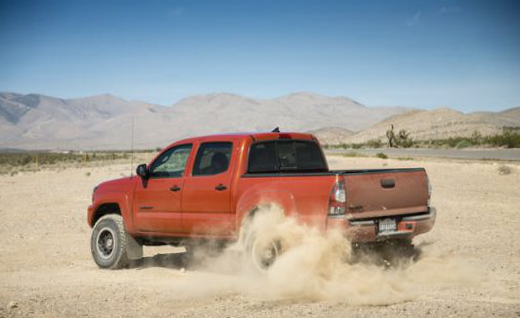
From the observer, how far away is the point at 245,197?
25.1ft

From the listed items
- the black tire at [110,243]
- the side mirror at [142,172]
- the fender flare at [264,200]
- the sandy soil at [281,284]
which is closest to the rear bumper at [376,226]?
the sandy soil at [281,284]

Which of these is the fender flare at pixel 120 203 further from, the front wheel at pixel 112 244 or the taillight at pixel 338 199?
the taillight at pixel 338 199

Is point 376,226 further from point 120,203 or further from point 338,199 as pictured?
point 120,203

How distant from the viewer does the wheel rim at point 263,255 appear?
24.5 feet

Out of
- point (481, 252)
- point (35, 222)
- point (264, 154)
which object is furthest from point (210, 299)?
point (35, 222)

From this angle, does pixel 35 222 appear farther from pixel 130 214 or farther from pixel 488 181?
pixel 488 181

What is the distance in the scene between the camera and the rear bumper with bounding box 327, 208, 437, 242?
6961mm

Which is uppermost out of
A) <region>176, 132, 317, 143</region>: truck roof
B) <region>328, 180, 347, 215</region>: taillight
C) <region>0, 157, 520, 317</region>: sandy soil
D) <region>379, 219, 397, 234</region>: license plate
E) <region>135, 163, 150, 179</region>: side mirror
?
<region>176, 132, 317, 143</region>: truck roof

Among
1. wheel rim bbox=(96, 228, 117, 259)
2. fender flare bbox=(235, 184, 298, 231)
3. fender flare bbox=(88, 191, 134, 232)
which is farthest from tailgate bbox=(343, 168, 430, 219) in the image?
wheel rim bbox=(96, 228, 117, 259)

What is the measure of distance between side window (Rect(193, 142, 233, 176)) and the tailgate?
1.79 m

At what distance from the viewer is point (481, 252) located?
397 inches

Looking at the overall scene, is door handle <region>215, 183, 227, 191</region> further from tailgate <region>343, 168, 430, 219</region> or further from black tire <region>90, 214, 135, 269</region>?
black tire <region>90, 214, 135, 269</region>

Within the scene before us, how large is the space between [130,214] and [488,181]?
1781cm

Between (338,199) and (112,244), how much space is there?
4128 mm
